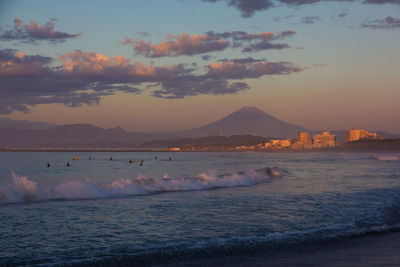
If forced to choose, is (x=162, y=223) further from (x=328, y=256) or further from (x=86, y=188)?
(x=86, y=188)

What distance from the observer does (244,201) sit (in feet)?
55.5

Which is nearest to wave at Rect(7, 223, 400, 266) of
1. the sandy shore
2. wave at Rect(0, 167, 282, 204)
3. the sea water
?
the sea water

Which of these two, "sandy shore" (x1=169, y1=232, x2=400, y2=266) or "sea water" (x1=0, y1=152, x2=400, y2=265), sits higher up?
"sandy shore" (x1=169, y1=232, x2=400, y2=266)

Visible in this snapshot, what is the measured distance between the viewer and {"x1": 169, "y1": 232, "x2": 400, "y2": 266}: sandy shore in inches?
298

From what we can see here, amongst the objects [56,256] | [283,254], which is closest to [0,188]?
[56,256]

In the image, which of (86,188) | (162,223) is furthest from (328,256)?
(86,188)

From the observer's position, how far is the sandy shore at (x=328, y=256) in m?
7.58

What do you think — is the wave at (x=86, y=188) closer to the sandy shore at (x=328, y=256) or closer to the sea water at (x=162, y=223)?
the sea water at (x=162, y=223)

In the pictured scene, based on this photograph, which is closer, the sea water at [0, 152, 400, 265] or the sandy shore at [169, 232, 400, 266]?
the sandy shore at [169, 232, 400, 266]

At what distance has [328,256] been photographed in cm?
813

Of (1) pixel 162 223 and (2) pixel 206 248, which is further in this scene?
(1) pixel 162 223

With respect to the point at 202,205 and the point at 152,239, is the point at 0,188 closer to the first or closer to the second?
the point at 202,205

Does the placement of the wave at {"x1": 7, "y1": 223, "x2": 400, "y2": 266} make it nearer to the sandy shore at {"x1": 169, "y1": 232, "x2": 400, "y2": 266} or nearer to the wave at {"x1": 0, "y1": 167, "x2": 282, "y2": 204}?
the sandy shore at {"x1": 169, "y1": 232, "x2": 400, "y2": 266}

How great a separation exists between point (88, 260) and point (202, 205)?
8.53 meters
